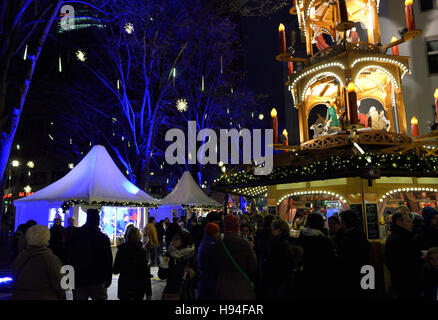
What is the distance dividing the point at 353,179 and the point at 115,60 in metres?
12.6

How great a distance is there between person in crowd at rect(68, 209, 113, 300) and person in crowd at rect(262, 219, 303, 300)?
7.99ft

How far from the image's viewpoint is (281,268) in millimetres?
4301

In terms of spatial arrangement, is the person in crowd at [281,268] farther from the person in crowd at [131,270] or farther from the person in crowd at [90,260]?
the person in crowd at [90,260]

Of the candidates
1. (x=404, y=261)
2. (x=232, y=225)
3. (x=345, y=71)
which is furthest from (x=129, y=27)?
(x=404, y=261)

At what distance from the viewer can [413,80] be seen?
49.7 ft

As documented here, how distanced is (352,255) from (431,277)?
3.38 ft

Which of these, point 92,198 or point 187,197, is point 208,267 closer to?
point 92,198

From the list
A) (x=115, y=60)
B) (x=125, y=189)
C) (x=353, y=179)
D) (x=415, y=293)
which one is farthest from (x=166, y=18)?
(x=415, y=293)

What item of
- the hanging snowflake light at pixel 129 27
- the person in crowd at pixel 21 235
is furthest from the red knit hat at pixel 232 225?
the hanging snowflake light at pixel 129 27

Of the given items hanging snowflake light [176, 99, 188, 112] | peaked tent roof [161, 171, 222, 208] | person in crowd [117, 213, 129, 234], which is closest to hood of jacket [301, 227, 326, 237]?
person in crowd [117, 213, 129, 234]

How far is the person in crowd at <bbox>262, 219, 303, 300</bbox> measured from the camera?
4.31m

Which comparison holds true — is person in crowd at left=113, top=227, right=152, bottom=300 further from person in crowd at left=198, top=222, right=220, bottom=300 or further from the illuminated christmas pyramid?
the illuminated christmas pyramid

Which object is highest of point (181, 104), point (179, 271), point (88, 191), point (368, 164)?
point (181, 104)

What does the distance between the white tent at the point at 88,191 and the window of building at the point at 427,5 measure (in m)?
15.0
